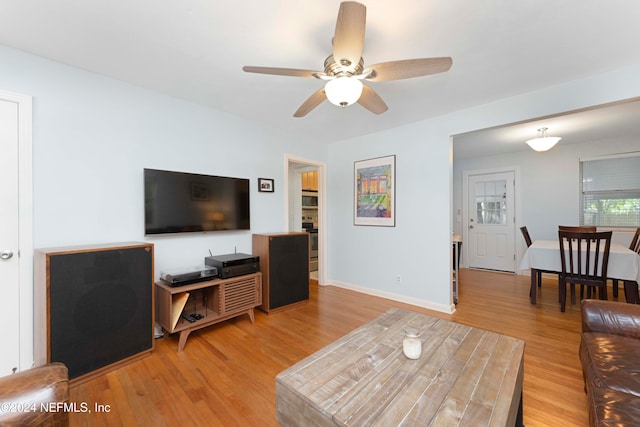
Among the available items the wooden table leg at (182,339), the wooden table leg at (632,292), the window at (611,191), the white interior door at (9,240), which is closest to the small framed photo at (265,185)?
the wooden table leg at (182,339)

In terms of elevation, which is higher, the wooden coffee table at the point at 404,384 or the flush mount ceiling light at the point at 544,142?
the flush mount ceiling light at the point at 544,142

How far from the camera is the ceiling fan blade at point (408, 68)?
1.44 m

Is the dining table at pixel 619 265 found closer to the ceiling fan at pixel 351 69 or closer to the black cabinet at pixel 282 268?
the black cabinet at pixel 282 268

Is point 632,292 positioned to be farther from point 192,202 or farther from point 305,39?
point 192,202

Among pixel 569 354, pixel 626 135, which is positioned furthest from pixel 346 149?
pixel 626 135

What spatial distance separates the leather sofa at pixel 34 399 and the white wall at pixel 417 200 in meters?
3.28

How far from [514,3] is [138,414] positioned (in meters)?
3.21

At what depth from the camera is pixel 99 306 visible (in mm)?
1915

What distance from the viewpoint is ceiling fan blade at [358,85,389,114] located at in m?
1.86

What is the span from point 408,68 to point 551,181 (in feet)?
15.7

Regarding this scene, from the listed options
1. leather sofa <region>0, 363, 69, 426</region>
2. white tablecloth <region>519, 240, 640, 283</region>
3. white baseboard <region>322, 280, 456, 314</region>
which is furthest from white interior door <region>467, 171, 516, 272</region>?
leather sofa <region>0, 363, 69, 426</region>

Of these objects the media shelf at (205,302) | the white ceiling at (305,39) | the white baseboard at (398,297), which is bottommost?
the white baseboard at (398,297)

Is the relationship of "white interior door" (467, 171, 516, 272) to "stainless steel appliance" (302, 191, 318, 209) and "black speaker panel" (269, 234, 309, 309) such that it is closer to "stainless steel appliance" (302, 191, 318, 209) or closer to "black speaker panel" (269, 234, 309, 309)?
"stainless steel appliance" (302, 191, 318, 209)

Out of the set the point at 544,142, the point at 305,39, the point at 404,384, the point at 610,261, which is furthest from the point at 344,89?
the point at 610,261
